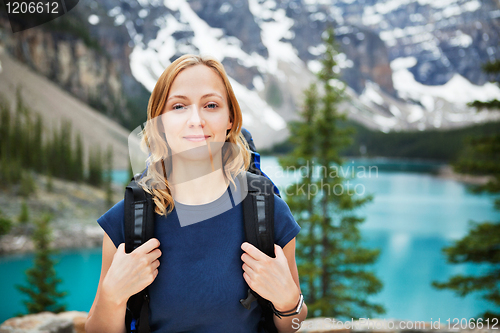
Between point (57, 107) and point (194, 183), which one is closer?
point (194, 183)

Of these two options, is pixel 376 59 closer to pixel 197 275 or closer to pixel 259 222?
pixel 259 222

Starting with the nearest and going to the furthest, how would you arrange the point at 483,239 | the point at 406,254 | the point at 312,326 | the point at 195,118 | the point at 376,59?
1. the point at 195,118
2. the point at 312,326
3. the point at 483,239
4. the point at 406,254
5. the point at 376,59

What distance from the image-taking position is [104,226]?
3.51 feet

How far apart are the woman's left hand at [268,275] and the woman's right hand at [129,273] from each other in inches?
12.6

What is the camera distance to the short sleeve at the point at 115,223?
108cm

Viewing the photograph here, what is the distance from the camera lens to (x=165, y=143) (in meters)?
1.19

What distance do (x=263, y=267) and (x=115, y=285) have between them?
0.49 meters

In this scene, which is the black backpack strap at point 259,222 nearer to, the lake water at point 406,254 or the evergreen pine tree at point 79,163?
the lake water at point 406,254

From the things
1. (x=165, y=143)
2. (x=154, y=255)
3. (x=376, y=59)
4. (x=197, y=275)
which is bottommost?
(x=197, y=275)

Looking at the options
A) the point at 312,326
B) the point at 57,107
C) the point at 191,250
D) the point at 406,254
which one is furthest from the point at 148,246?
the point at 57,107

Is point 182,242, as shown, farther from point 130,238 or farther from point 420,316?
point 420,316

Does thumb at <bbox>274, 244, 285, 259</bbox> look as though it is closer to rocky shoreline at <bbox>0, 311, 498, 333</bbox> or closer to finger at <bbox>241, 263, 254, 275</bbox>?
finger at <bbox>241, 263, 254, 275</bbox>

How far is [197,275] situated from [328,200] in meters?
8.86

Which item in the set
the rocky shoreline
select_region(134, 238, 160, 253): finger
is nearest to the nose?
select_region(134, 238, 160, 253): finger
